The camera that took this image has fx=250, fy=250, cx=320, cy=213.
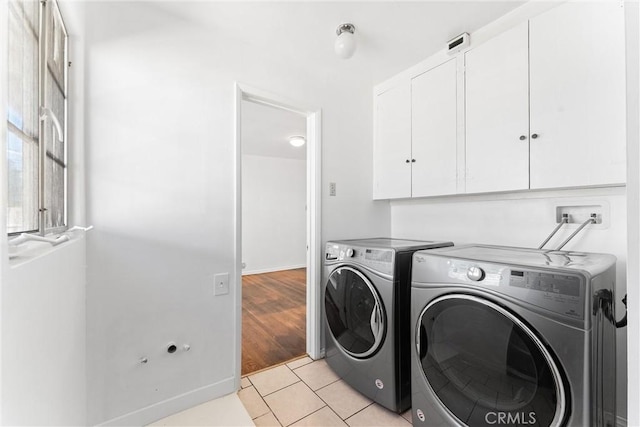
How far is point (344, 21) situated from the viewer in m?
1.54

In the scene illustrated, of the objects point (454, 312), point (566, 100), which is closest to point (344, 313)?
point (454, 312)

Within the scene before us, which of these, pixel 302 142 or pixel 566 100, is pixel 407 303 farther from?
pixel 302 142

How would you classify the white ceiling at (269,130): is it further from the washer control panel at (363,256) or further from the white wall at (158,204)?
the washer control panel at (363,256)

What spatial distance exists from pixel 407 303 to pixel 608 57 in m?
1.51

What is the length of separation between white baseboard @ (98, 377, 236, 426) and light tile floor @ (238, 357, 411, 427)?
0.12 meters

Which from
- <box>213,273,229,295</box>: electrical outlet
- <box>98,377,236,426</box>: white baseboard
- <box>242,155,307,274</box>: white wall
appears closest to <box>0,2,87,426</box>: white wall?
<box>98,377,236,426</box>: white baseboard

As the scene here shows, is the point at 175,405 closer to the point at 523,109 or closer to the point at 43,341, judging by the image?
the point at 43,341

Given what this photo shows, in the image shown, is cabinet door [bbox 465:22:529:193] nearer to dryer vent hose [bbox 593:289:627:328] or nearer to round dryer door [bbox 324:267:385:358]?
dryer vent hose [bbox 593:289:627:328]

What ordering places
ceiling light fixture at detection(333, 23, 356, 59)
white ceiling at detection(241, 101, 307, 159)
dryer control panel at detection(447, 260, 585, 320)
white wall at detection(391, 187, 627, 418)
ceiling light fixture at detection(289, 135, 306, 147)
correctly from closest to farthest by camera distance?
dryer control panel at detection(447, 260, 585, 320) < white wall at detection(391, 187, 627, 418) < ceiling light fixture at detection(333, 23, 356, 59) < white ceiling at detection(241, 101, 307, 159) < ceiling light fixture at detection(289, 135, 306, 147)

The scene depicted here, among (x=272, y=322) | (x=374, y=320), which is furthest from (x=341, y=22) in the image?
(x=272, y=322)

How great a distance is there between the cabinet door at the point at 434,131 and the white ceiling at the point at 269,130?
3.79ft

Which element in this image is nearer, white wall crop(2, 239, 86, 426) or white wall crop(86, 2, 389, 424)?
white wall crop(2, 239, 86, 426)

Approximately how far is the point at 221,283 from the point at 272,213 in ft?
11.5

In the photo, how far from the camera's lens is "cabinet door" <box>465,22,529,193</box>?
142cm
